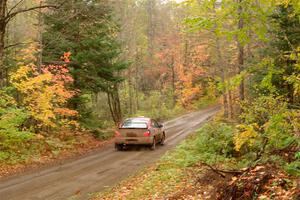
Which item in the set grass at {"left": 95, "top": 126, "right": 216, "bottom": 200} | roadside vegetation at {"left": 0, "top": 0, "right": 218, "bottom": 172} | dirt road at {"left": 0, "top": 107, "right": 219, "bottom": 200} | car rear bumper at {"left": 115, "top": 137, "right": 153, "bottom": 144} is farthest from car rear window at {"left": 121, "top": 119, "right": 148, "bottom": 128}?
grass at {"left": 95, "top": 126, "right": 216, "bottom": 200}

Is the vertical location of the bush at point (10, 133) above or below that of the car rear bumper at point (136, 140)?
above

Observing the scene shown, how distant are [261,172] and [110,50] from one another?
62.0 feet

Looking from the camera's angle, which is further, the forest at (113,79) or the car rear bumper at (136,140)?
the car rear bumper at (136,140)

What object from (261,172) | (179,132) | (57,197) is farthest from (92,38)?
(261,172)

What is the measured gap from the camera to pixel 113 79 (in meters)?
24.9

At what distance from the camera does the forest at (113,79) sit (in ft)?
28.3

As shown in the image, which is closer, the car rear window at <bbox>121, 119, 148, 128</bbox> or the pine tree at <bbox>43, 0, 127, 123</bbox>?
the car rear window at <bbox>121, 119, 148, 128</bbox>

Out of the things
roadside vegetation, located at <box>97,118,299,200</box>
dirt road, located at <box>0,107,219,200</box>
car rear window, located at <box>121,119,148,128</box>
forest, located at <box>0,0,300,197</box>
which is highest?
forest, located at <box>0,0,300,197</box>

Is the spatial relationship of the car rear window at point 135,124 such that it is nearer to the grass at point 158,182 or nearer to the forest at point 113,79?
the forest at point 113,79

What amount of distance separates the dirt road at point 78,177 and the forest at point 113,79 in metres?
2.38

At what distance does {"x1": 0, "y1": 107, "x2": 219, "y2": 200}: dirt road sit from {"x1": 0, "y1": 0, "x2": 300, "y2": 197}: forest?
238cm

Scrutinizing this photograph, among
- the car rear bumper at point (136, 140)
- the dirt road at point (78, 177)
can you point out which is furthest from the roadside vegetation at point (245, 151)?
the car rear bumper at point (136, 140)

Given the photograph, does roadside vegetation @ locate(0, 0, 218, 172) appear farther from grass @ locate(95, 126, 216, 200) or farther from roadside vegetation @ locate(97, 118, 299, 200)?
grass @ locate(95, 126, 216, 200)

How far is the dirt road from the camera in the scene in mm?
10811
